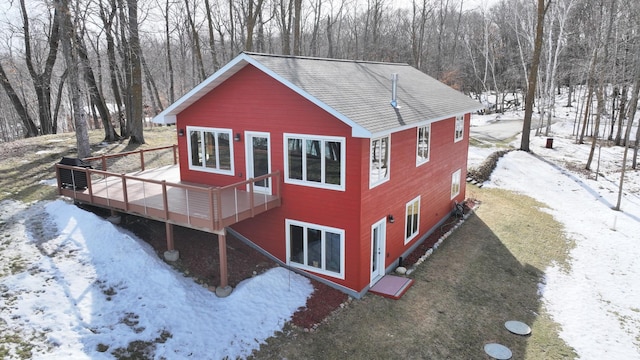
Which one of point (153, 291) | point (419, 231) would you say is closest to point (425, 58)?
point (419, 231)

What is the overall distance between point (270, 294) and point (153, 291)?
2.96 meters

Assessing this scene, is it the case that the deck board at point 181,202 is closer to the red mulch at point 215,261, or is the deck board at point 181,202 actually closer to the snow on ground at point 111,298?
the snow on ground at point 111,298

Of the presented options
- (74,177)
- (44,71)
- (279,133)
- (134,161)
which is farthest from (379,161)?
(44,71)

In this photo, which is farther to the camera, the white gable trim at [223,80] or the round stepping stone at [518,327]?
the round stepping stone at [518,327]

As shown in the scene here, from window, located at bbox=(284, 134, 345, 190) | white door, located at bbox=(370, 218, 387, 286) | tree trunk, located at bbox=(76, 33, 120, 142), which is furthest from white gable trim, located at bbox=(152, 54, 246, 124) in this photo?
tree trunk, located at bbox=(76, 33, 120, 142)

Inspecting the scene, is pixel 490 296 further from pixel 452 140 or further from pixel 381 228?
pixel 452 140

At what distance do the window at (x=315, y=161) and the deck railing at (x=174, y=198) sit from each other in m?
0.60

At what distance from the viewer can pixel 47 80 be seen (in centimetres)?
2497

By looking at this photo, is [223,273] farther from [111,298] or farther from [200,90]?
[200,90]

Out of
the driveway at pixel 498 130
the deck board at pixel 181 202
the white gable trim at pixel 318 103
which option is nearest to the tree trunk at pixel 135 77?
the deck board at pixel 181 202

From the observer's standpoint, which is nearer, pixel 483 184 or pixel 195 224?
pixel 195 224

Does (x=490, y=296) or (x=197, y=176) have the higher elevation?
(x=197, y=176)

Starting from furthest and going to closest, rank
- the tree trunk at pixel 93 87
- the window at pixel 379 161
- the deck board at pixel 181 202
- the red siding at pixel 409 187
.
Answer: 1. the tree trunk at pixel 93 87
2. the red siding at pixel 409 187
3. the window at pixel 379 161
4. the deck board at pixel 181 202

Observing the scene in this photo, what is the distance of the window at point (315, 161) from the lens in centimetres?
1096
